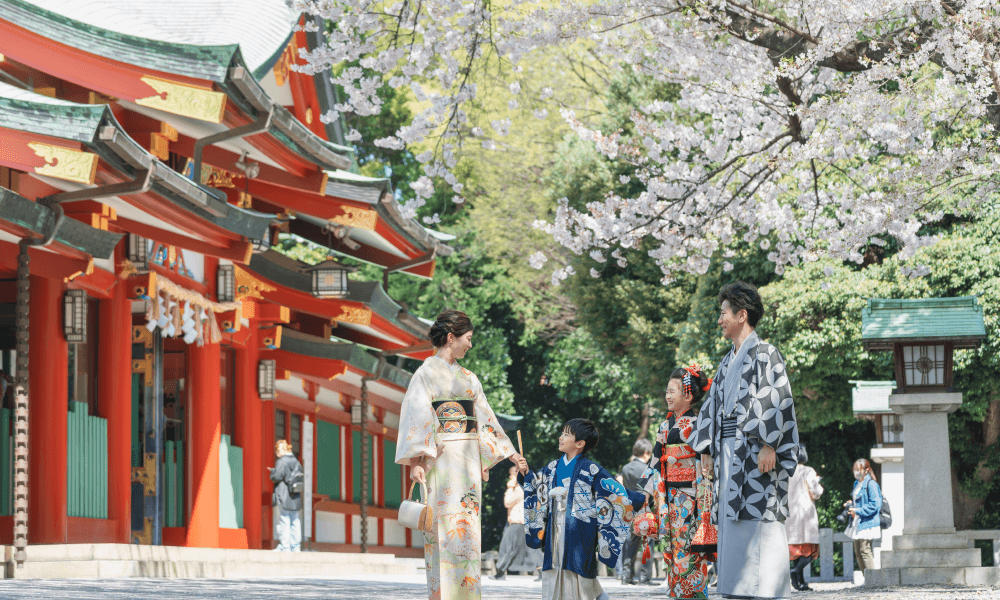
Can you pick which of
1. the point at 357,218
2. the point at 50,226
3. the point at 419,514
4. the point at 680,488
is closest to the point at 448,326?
the point at 419,514

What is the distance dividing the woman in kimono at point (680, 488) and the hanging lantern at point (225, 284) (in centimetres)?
835

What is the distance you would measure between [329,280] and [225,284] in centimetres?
244

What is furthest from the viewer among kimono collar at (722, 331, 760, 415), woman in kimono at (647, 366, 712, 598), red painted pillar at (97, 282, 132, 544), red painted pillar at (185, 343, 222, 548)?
red painted pillar at (185, 343, 222, 548)

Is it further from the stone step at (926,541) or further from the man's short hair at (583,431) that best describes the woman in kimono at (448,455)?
the stone step at (926,541)

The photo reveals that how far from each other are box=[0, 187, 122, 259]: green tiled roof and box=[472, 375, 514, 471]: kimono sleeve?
14.3 feet

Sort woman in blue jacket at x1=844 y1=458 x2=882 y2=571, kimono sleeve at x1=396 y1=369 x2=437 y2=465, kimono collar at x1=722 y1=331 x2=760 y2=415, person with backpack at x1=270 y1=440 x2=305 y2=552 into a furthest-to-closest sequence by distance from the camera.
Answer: person with backpack at x1=270 y1=440 x2=305 y2=552
woman in blue jacket at x1=844 y1=458 x2=882 y2=571
kimono sleeve at x1=396 y1=369 x2=437 y2=465
kimono collar at x1=722 y1=331 x2=760 y2=415

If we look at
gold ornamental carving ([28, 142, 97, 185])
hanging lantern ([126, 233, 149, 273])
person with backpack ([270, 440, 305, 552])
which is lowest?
person with backpack ([270, 440, 305, 552])

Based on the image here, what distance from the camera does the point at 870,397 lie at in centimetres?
2173

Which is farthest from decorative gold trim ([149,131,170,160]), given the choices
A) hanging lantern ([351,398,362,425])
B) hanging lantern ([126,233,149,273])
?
hanging lantern ([351,398,362,425])

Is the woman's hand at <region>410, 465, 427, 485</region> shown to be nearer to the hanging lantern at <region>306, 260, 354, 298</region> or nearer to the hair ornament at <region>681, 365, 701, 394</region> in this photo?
the hair ornament at <region>681, 365, 701, 394</region>

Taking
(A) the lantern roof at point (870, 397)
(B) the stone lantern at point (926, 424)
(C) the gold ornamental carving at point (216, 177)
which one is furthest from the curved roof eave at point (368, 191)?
(A) the lantern roof at point (870, 397)

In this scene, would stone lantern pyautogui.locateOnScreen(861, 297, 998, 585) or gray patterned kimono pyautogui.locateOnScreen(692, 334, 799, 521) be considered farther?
stone lantern pyautogui.locateOnScreen(861, 297, 998, 585)

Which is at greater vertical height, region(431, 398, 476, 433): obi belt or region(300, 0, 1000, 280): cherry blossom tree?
region(300, 0, 1000, 280): cherry blossom tree

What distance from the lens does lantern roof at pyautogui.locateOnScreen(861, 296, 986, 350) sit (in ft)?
48.7
